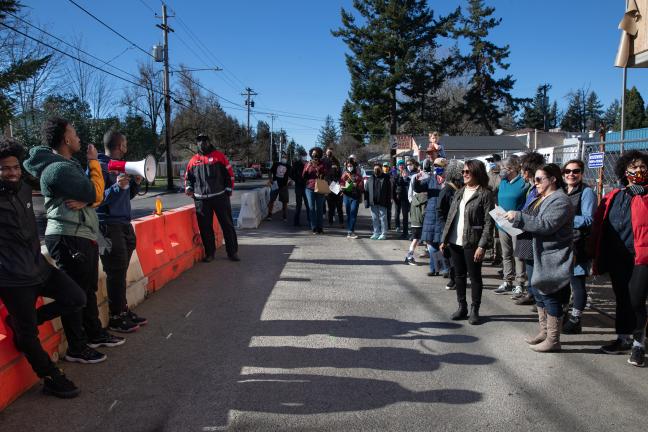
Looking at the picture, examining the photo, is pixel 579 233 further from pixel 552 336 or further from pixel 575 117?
pixel 575 117

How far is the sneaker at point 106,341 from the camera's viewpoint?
434cm

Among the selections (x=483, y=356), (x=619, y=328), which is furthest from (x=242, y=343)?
(x=619, y=328)

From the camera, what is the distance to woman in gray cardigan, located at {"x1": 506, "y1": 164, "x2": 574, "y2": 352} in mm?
4281

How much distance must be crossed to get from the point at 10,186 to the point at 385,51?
37.9 m

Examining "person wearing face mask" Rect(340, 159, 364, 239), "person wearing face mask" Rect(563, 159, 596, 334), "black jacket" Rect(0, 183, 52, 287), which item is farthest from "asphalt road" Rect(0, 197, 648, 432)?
"person wearing face mask" Rect(340, 159, 364, 239)

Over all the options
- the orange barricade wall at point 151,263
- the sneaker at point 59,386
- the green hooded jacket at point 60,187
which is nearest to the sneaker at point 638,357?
the sneaker at point 59,386

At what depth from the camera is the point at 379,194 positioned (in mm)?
10477

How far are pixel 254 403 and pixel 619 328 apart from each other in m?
3.39

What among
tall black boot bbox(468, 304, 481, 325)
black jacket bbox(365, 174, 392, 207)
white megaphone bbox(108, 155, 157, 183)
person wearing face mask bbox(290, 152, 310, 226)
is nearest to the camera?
white megaphone bbox(108, 155, 157, 183)

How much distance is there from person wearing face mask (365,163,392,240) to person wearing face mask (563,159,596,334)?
5577mm

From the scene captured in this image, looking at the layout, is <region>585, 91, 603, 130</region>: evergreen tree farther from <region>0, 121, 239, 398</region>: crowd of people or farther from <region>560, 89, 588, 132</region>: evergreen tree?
<region>0, 121, 239, 398</region>: crowd of people

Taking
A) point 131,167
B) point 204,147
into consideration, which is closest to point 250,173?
point 204,147

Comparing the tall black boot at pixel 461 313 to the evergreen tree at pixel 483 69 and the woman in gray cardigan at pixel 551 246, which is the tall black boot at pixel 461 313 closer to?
the woman in gray cardigan at pixel 551 246

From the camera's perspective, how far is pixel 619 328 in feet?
14.6
